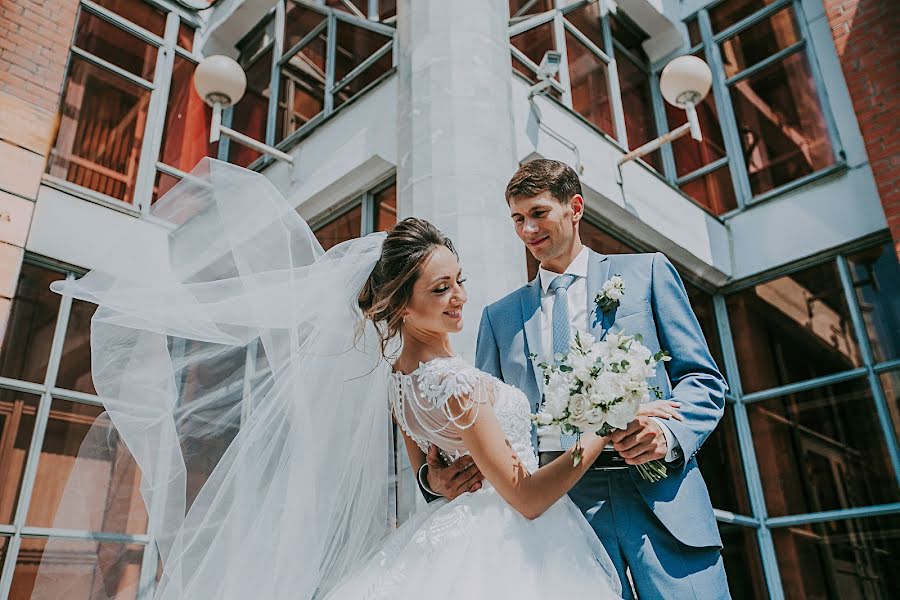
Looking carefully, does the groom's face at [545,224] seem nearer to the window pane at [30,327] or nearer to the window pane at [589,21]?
the window pane at [30,327]

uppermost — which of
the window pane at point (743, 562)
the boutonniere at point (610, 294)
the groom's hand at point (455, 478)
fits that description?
the boutonniere at point (610, 294)

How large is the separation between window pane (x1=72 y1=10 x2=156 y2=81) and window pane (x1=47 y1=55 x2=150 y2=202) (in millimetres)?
206

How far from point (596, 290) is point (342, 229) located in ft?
12.0

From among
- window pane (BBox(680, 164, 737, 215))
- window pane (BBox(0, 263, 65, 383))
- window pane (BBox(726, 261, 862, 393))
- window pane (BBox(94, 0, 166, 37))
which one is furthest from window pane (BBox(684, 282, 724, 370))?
window pane (BBox(94, 0, 166, 37))

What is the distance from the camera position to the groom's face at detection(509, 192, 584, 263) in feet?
7.90

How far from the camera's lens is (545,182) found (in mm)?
2400

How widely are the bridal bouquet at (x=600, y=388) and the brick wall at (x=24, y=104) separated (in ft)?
16.0

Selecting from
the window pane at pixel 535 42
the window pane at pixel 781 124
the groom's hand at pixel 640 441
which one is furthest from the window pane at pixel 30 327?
the window pane at pixel 781 124

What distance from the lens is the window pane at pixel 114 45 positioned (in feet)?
22.7

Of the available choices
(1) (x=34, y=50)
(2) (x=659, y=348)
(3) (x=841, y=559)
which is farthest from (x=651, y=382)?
(1) (x=34, y=50)

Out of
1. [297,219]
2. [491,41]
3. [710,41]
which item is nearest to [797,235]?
[710,41]

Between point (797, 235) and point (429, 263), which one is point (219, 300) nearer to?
point (429, 263)

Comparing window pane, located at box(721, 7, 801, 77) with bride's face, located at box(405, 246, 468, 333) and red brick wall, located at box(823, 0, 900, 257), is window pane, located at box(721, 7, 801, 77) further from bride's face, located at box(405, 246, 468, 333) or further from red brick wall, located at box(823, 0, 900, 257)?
bride's face, located at box(405, 246, 468, 333)

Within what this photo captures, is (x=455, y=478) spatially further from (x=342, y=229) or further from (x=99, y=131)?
(x=99, y=131)
